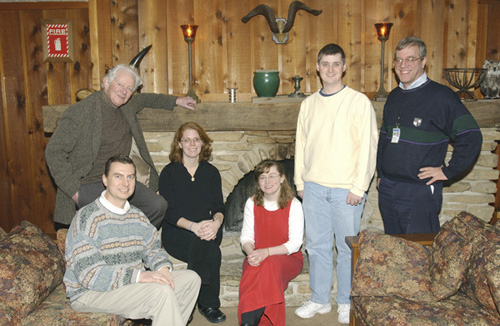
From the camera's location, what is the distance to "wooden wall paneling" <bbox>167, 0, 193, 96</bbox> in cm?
363

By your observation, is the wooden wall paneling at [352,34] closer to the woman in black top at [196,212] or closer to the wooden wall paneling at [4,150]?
the woman in black top at [196,212]

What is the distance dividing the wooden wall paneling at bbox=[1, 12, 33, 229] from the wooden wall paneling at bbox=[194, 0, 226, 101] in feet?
5.33

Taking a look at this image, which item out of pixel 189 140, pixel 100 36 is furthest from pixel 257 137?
pixel 100 36

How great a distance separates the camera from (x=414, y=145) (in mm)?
2600

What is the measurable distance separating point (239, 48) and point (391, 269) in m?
2.11

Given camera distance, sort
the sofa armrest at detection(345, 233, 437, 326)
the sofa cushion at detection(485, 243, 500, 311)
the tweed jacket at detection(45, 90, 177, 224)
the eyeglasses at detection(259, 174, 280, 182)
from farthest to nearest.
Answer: the eyeglasses at detection(259, 174, 280, 182) < the tweed jacket at detection(45, 90, 177, 224) < the sofa armrest at detection(345, 233, 437, 326) < the sofa cushion at detection(485, 243, 500, 311)

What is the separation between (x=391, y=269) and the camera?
235 centimetres

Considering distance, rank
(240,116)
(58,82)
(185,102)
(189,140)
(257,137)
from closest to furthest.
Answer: (189,140), (185,102), (240,116), (257,137), (58,82)

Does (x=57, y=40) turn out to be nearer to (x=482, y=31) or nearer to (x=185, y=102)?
(x=185, y=102)

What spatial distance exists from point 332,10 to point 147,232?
90.8 inches

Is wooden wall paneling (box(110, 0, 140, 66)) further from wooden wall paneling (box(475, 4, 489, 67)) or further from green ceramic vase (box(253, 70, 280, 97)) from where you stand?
wooden wall paneling (box(475, 4, 489, 67))

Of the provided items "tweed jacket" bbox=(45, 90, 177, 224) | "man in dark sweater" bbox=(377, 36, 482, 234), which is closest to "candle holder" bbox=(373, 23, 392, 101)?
"man in dark sweater" bbox=(377, 36, 482, 234)

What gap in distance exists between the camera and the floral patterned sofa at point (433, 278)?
2.10 metres

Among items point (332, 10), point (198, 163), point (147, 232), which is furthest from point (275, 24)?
point (147, 232)
